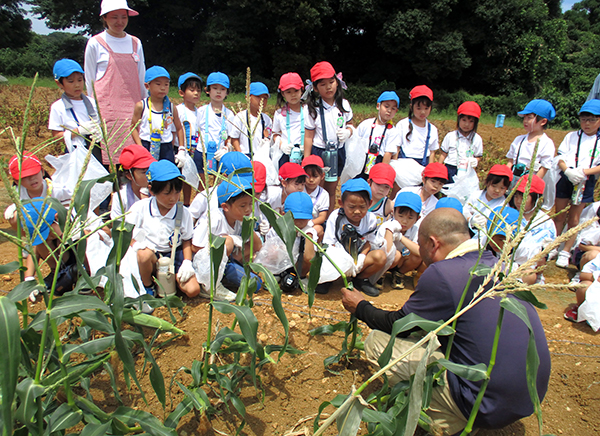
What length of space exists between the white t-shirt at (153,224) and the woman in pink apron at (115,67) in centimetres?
108

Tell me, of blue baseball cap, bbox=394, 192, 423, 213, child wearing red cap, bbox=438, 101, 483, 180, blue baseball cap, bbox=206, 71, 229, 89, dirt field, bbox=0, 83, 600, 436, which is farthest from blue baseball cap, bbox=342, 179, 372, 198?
blue baseball cap, bbox=206, 71, 229, 89

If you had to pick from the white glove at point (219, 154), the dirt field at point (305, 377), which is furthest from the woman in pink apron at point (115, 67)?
the dirt field at point (305, 377)

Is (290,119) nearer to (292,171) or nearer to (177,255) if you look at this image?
(292,171)

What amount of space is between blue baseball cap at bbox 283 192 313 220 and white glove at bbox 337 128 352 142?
1.41 metres

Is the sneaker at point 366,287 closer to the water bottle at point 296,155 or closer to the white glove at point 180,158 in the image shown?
the water bottle at point 296,155

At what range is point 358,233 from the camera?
3973mm

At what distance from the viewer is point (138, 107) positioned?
14.2ft

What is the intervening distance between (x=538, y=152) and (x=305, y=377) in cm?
421

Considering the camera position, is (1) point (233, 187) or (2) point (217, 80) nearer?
(1) point (233, 187)

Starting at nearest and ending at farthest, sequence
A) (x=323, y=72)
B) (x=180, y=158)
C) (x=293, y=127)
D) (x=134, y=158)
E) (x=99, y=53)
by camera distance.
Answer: (x=134, y=158) → (x=99, y=53) → (x=180, y=158) → (x=323, y=72) → (x=293, y=127)

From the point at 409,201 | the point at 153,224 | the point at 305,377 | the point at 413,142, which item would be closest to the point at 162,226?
the point at 153,224

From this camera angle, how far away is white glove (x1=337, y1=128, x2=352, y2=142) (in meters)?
4.85

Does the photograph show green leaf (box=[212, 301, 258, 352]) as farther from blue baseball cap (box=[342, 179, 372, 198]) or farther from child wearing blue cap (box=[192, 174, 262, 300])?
blue baseball cap (box=[342, 179, 372, 198])

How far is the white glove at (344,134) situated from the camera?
15.9 feet
